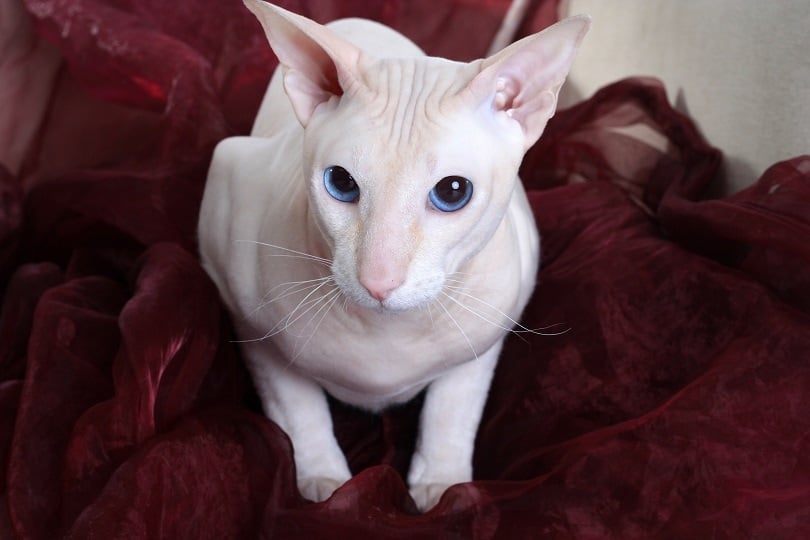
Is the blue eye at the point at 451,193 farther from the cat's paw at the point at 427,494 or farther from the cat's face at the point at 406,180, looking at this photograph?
the cat's paw at the point at 427,494

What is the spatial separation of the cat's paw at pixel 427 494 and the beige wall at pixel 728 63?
436 millimetres

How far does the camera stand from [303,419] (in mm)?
715

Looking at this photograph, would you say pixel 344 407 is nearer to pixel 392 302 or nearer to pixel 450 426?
pixel 450 426

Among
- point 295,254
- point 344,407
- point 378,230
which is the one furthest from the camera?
point 344,407

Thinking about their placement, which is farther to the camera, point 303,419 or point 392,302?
point 303,419

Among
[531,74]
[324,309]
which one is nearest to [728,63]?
[531,74]

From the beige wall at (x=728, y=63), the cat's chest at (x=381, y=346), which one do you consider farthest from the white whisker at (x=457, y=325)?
the beige wall at (x=728, y=63)

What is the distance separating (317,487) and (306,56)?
0.35 m

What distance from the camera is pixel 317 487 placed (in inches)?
27.0

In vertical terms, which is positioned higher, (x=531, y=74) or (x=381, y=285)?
(x=531, y=74)

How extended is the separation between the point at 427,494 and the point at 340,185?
30cm

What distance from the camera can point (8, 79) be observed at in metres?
0.96

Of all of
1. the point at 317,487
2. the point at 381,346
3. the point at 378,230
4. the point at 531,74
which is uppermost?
the point at 531,74

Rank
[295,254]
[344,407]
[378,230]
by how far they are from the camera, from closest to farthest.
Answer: [378,230] → [295,254] → [344,407]
